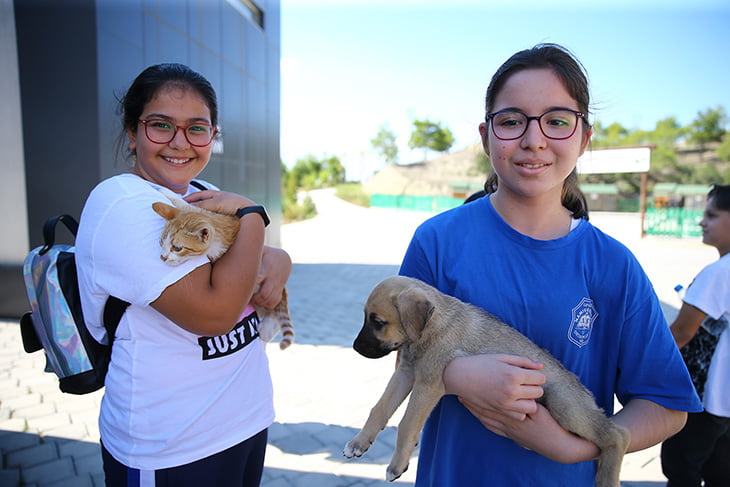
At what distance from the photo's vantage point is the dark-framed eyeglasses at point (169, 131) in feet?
6.91

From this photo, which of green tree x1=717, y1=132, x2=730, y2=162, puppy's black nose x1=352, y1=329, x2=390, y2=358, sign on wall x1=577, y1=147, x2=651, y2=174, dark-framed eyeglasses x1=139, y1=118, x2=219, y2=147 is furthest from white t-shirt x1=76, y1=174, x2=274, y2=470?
green tree x1=717, y1=132, x2=730, y2=162

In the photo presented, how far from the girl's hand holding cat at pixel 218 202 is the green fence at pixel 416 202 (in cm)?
4984

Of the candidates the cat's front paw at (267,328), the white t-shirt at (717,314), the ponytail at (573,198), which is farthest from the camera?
the white t-shirt at (717,314)

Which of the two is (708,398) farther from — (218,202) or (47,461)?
(47,461)

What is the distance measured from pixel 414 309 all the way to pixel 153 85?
5.57 feet

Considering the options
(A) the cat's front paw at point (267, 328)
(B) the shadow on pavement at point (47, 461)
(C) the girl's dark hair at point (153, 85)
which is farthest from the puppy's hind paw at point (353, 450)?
(B) the shadow on pavement at point (47, 461)

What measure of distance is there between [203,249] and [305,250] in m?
21.3

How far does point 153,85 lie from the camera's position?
6.95 ft

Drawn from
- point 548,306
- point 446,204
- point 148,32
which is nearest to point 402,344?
point 548,306

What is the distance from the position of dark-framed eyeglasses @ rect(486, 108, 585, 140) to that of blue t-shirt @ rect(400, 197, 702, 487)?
393 mm

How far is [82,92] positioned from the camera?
30.0 ft

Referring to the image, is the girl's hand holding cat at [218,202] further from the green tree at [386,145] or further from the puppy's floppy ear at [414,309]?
the green tree at [386,145]

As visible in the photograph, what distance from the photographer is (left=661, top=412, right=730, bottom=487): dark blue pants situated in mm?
3340

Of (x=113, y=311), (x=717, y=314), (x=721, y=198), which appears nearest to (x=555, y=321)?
(x=113, y=311)
